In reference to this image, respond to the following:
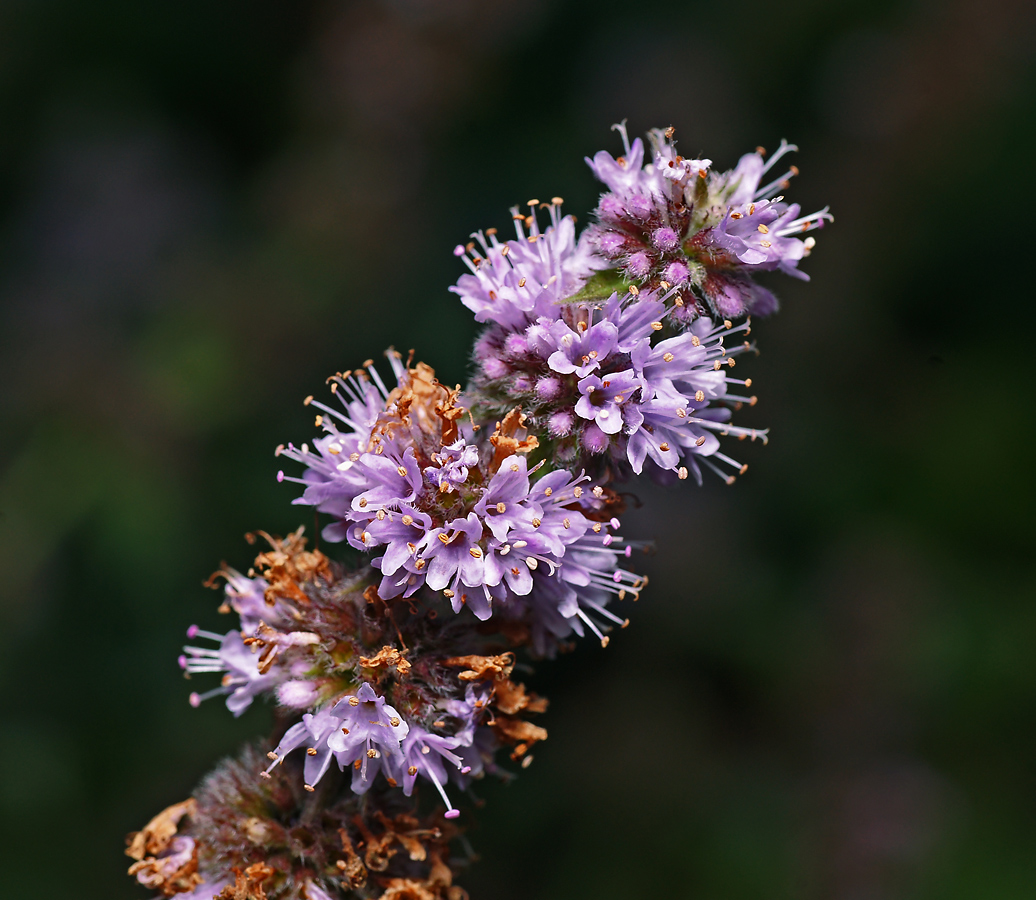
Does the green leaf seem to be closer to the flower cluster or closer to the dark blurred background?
the flower cluster

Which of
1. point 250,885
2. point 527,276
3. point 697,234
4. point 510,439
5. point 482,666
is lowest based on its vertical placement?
point 250,885

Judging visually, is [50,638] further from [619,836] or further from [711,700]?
[711,700]

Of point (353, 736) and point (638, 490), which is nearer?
point (353, 736)

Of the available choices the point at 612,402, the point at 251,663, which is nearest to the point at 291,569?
the point at 251,663

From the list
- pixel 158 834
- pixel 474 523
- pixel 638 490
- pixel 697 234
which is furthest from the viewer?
pixel 638 490

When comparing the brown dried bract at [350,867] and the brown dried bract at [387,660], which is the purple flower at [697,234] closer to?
the brown dried bract at [387,660]

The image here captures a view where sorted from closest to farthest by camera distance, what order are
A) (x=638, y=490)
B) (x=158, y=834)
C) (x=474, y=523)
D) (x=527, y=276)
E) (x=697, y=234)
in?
(x=474, y=523) → (x=697, y=234) → (x=527, y=276) → (x=158, y=834) → (x=638, y=490)

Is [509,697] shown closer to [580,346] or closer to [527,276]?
[580,346]
